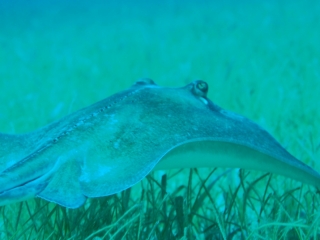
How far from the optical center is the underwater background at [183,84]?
2.19 metres

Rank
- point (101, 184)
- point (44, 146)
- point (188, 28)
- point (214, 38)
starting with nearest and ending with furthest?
1. point (101, 184)
2. point (44, 146)
3. point (214, 38)
4. point (188, 28)

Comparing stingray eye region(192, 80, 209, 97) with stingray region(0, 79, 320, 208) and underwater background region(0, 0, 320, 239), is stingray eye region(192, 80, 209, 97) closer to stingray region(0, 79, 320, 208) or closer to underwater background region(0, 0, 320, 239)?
stingray region(0, 79, 320, 208)

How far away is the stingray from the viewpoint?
1.43 metres

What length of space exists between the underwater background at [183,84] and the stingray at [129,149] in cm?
40

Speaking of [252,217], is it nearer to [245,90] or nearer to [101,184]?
[101,184]

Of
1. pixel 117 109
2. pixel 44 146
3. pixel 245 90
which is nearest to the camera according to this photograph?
pixel 44 146

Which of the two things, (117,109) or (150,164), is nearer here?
→ (150,164)

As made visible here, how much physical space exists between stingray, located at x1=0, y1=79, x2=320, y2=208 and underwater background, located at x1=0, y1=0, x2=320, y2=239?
401 mm

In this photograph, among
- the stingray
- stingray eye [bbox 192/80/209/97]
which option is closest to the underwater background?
the stingray

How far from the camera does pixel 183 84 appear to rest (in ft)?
23.7

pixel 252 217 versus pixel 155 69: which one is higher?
pixel 155 69

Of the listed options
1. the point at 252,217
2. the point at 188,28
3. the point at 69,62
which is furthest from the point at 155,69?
the point at 252,217

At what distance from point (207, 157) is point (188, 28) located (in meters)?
11.2

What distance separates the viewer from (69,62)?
9828mm
